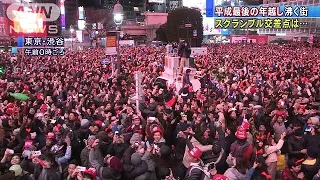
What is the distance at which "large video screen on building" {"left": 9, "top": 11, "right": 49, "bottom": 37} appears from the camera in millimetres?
15805

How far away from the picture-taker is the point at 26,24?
15.9 m

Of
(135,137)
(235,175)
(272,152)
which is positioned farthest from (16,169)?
(272,152)

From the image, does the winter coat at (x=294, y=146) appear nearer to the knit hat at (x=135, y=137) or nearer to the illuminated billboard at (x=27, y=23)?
the knit hat at (x=135, y=137)

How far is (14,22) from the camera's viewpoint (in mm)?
15930

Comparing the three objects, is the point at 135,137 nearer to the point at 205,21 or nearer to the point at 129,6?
the point at 205,21

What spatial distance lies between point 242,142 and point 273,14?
38884mm

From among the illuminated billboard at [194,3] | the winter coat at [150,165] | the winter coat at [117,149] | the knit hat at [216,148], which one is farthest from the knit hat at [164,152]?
the illuminated billboard at [194,3]

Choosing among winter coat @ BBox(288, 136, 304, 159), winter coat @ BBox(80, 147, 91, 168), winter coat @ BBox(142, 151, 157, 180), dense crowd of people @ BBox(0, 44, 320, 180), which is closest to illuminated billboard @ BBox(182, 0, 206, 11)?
dense crowd of people @ BBox(0, 44, 320, 180)

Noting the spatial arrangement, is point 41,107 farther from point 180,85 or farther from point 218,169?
point 180,85

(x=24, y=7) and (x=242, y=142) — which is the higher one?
(x=24, y=7)

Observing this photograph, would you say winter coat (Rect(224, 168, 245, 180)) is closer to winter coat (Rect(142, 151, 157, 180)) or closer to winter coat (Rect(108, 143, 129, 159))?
winter coat (Rect(142, 151, 157, 180))

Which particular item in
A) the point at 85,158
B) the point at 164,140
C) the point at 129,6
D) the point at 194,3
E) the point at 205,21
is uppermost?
the point at 129,6

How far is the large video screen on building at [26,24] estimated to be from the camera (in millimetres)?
15805

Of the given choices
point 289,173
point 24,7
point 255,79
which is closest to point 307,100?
point 255,79
